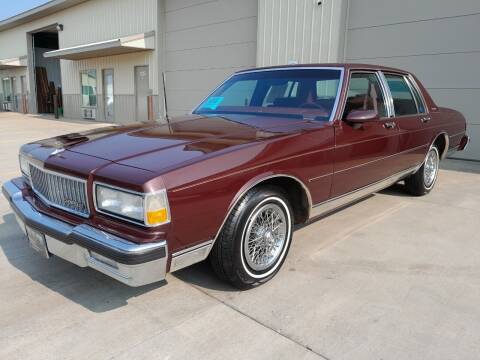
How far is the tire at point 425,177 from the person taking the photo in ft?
16.8

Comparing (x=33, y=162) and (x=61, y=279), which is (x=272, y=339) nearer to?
(x=61, y=279)

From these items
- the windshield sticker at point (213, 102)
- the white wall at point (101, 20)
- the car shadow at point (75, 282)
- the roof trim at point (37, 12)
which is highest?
the roof trim at point (37, 12)

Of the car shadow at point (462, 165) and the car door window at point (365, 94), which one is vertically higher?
the car door window at point (365, 94)

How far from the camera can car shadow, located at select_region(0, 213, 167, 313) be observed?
8.64ft

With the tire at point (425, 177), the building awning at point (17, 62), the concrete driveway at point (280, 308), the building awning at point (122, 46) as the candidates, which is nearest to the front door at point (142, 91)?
the building awning at point (122, 46)

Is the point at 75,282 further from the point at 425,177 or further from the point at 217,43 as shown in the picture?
the point at 217,43

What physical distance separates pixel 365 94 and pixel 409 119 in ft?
3.00

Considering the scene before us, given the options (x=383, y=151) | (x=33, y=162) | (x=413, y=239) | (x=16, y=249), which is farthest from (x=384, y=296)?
(x=16, y=249)

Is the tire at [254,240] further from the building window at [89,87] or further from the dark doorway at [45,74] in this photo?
the dark doorway at [45,74]

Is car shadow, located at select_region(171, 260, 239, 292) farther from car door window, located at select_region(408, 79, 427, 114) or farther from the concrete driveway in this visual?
car door window, located at select_region(408, 79, 427, 114)

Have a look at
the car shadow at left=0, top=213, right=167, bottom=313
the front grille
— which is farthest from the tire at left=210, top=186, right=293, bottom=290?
the front grille

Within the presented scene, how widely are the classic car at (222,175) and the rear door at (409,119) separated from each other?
0.04 meters

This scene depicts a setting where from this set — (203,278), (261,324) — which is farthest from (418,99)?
(261,324)

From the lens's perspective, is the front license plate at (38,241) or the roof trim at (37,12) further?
the roof trim at (37,12)
